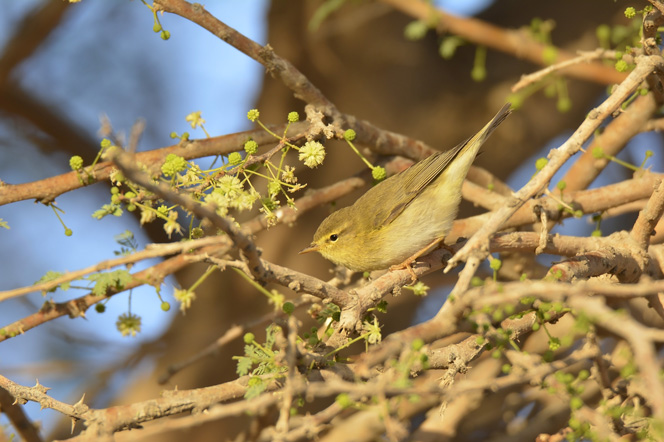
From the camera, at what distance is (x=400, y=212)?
343cm

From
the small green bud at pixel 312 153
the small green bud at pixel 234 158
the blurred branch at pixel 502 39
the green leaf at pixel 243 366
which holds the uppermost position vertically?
the blurred branch at pixel 502 39

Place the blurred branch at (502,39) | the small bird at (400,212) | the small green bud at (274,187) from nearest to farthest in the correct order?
1. the small green bud at (274,187)
2. the small bird at (400,212)
3. the blurred branch at (502,39)

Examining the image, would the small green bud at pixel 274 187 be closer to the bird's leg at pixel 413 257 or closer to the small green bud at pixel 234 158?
the small green bud at pixel 234 158

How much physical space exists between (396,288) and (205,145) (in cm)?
112

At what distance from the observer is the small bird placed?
3.32m

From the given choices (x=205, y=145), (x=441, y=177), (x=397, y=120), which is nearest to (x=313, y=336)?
(x=205, y=145)

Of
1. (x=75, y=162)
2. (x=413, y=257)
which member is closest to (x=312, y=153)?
(x=75, y=162)

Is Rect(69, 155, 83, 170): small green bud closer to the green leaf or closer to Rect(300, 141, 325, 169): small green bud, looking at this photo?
Rect(300, 141, 325, 169): small green bud

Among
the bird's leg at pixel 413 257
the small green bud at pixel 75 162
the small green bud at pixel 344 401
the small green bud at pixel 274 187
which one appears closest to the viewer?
the small green bud at pixel 344 401

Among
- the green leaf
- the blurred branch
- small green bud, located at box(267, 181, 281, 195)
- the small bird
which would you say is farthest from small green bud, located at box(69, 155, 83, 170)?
the blurred branch

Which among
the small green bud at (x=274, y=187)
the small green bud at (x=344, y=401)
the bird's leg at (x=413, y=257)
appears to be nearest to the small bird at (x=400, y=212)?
the bird's leg at (x=413, y=257)

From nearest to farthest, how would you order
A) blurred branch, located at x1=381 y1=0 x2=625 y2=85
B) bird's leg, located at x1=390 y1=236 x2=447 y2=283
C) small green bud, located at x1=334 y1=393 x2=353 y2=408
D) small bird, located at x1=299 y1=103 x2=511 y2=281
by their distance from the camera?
small green bud, located at x1=334 y1=393 x2=353 y2=408 → bird's leg, located at x1=390 y1=236 x2=447 y2=283 → small bird, located at x1=299 y1=103 x2=511 y2=281 → blurred branch, located at x1=381 y1=0 x2=625 y2=85

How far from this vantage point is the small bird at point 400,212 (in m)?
3.32

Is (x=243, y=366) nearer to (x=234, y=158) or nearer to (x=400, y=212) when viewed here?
(x=234, y=158)
